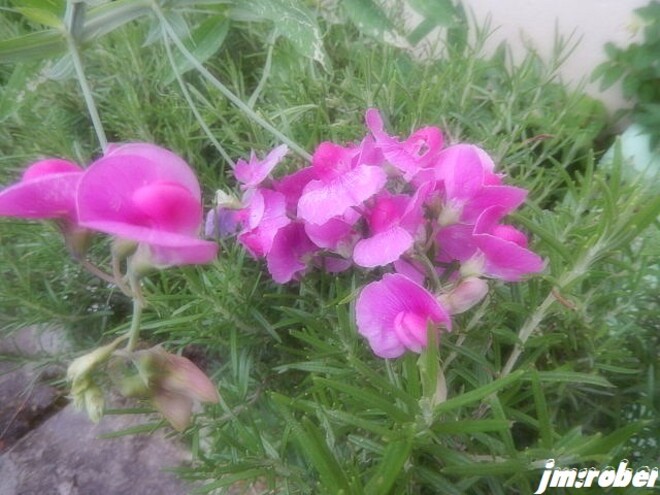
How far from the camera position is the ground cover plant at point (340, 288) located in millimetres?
390

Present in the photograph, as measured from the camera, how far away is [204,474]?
1.74ft

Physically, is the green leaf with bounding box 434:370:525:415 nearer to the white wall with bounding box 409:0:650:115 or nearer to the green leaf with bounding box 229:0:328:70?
the green leaf with bounding box 229:0:328:70

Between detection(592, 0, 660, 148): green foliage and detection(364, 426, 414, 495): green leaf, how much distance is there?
926 mm

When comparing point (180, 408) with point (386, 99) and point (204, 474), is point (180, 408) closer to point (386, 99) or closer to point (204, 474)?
point (204, 474)

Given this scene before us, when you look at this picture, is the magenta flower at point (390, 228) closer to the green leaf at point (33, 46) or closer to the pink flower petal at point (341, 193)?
the pink flower petal at point (341, 193)

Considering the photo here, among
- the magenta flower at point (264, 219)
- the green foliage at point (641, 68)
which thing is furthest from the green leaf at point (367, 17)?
the green foliage at point (641, 68)

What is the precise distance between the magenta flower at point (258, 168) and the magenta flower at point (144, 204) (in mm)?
102

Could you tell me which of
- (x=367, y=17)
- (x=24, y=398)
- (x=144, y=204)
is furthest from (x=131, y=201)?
(x=24, y=398)

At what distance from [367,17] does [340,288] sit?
268 millimetres

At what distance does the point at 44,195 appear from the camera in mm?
349

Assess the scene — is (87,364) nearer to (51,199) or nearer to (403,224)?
(51,199)

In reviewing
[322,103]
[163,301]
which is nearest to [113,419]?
[163,301]

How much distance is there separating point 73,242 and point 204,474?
0.24 m

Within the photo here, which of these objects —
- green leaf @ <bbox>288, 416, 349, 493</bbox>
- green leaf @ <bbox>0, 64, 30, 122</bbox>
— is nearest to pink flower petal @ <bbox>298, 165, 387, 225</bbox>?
green leaf @ <bbox>288, 416, 349, 493</bbox>
